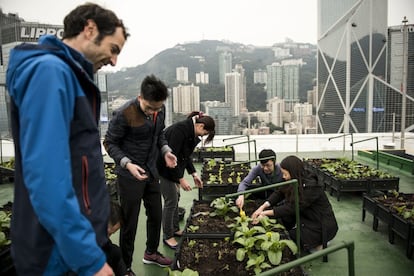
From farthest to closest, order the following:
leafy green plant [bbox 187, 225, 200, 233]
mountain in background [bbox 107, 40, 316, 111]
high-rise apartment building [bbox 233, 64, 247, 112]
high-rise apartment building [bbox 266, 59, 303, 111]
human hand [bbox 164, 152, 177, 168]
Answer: high-rise apartment building [bbox 266, 59, 303, 111]
mountain in background [bbox 107, 40, 316, 111]
high-rise apartment building [bbox 233, 64, 247, 112]
leafy green plant [bbox 187, 225, 200, 233]
human hand [bbox 164, 152, 177, 168]

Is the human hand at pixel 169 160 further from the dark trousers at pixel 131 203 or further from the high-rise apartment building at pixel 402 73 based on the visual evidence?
the high-rise apartment building at pixel 402 73

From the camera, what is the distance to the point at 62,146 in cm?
76

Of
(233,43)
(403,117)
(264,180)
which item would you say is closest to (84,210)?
(264,180)

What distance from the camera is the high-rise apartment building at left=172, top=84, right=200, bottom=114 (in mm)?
9367

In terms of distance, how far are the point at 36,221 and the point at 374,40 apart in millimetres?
23365

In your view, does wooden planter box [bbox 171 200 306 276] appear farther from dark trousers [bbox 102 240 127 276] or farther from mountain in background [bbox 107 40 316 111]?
mountain in background [bbox 107 40 316 111]

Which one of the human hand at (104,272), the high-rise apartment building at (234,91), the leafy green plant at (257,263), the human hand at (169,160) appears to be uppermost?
the high-rise apartment building at (234,91)

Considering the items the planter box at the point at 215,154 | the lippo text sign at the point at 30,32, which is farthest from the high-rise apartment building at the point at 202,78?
the planter box at the point at 215,154

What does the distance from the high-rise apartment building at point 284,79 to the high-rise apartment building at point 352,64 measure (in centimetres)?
152

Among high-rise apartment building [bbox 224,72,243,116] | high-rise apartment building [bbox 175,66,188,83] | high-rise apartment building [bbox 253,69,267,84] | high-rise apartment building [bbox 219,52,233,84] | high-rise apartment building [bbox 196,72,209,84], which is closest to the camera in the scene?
high-rise apartment building [bbox 224,72,243,116]

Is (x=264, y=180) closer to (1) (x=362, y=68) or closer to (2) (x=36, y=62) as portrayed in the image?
(2) (x=36, y=62)

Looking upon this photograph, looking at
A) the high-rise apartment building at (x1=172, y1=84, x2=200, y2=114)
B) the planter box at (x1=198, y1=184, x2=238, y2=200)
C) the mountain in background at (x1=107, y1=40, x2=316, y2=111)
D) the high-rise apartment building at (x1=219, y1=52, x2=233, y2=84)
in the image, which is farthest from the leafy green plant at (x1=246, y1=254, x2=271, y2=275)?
the high-rise apartment building at (x1=219, y1=52, x2=233, y2=84)

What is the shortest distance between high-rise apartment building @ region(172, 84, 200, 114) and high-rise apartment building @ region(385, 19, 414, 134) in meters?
5.30

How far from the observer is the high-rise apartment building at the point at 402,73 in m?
7.32
